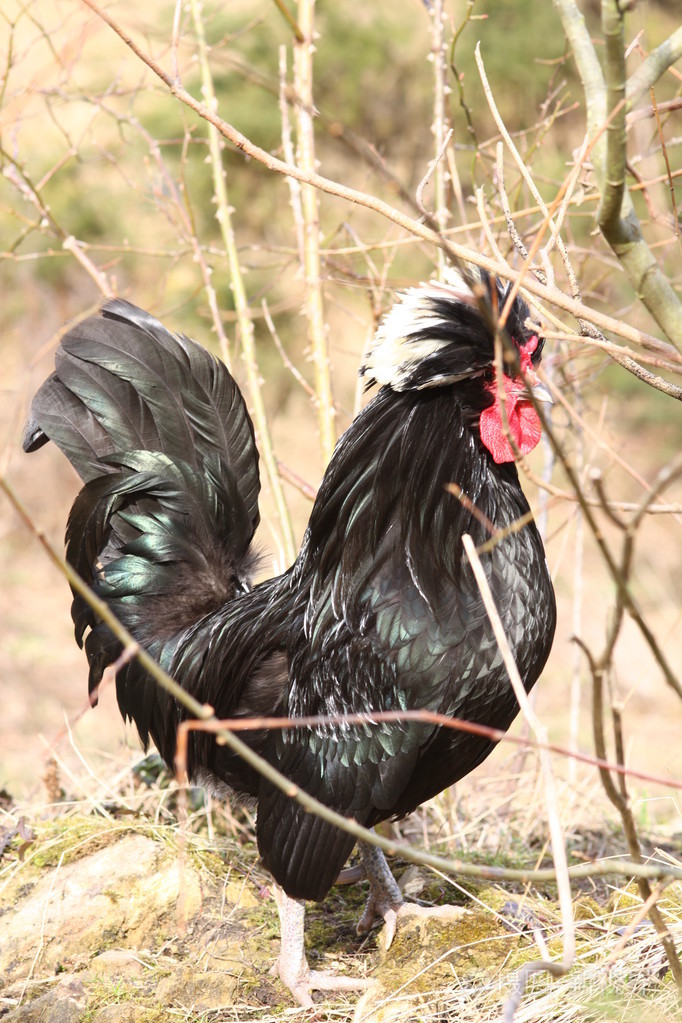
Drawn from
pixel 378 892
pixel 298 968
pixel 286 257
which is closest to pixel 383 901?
pixel 378 892

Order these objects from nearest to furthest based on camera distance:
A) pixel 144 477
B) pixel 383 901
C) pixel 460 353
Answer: pixel 460 353
pixel 383 901
pixel 144 477

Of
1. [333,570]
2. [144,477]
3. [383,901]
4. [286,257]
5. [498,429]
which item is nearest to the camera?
[498,429]

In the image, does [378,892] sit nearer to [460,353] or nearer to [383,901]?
[383,901]

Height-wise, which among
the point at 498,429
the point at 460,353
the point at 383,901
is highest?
the point at 460,353

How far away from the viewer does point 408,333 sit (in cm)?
309

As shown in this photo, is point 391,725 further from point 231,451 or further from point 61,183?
point 61,183

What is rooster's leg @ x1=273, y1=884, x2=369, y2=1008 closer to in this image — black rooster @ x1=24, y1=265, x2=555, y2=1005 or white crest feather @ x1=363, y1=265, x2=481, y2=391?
black rooster @ x1=24, y1=265, x2=555, y2=1005

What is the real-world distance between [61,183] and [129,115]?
7122 millimetres

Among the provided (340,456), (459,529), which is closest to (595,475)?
(459,529)

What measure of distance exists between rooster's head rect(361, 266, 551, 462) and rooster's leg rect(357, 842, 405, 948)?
5.80ft

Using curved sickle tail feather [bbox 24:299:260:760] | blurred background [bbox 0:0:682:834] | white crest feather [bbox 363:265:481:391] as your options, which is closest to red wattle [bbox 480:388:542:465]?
white crest feather [bbox 363:265:481:391]

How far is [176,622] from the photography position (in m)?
4.09

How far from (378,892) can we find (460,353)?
2142mm

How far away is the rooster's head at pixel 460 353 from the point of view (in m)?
3.07
